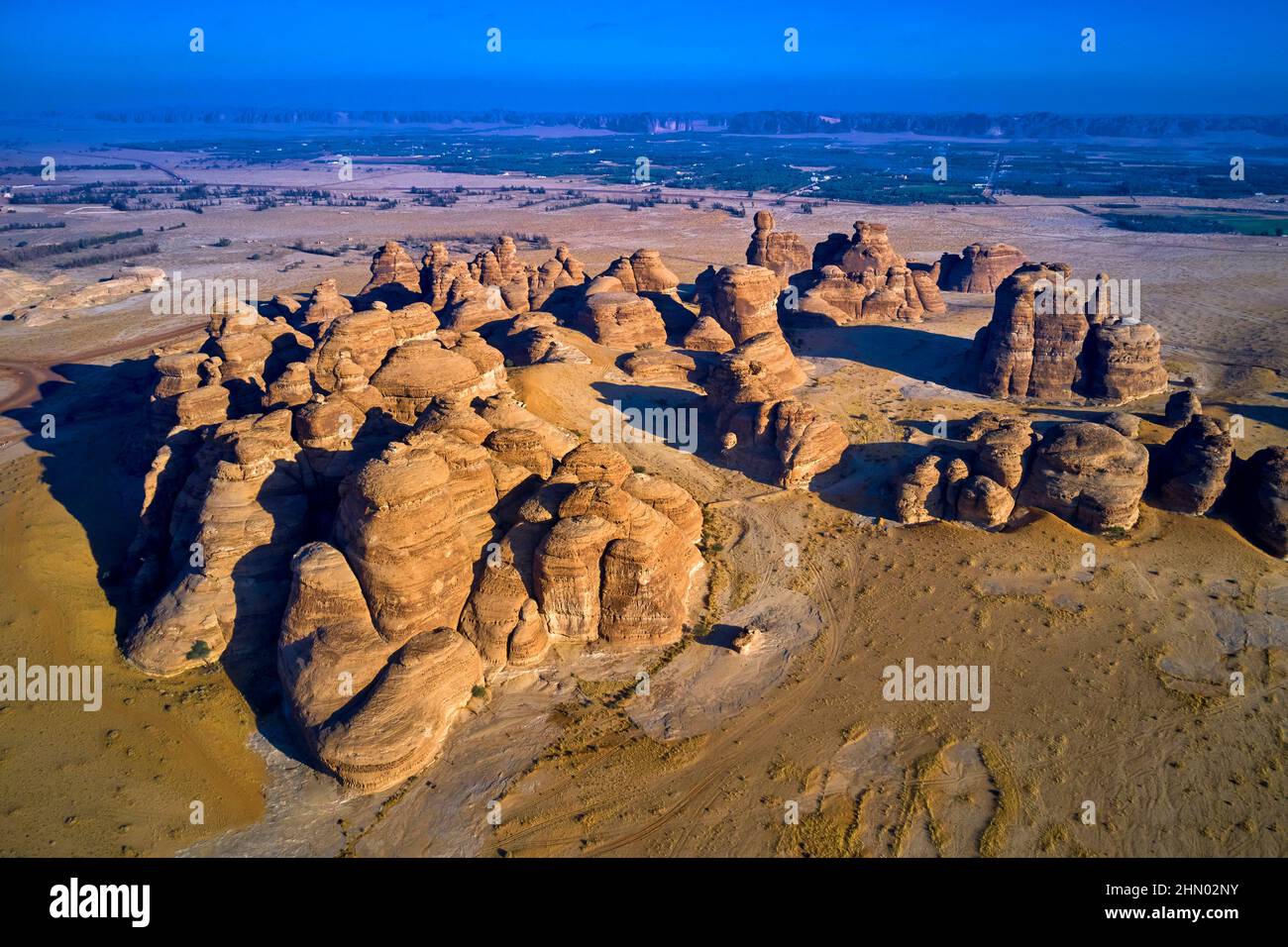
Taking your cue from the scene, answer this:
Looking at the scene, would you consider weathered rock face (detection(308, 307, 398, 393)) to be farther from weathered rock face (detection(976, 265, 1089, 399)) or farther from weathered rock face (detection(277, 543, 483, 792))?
weathered rock face (detection(976, 265, 1089, 399))

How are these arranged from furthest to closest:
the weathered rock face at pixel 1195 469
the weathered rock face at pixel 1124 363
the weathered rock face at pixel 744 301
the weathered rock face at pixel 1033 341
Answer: the weathered rock face at pixel 744 301 → the weathered rock face at pixel 1033 341 → the weathered rock face at pixel 1124 363 → the weathered rock face at pixel 1195 469

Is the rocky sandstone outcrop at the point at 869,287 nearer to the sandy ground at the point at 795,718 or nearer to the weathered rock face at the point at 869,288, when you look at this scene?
the weathered rock face at the point at 869,288

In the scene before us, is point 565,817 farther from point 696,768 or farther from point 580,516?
point 580,516

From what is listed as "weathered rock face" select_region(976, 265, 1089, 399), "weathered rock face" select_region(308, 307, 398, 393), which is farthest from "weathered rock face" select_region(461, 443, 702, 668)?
"weathered rock face" select_region(976, 265, 1089, 399)

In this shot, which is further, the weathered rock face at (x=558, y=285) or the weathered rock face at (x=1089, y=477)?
the weathered rock face at (x=558, y=285)

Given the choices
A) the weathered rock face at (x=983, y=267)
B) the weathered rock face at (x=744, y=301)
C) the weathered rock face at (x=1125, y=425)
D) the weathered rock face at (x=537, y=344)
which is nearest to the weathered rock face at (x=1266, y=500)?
the weathered rock face at (x=1125, y=425)

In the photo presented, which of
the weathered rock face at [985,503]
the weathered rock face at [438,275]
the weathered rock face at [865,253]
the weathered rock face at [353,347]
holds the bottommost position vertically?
the weathered rock face at [985,503]
